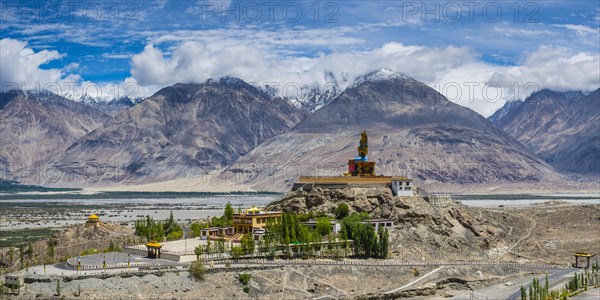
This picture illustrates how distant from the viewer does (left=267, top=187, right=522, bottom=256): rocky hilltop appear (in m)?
113

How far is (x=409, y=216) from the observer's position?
384 ft

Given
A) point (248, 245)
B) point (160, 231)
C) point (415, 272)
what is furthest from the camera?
point (160, 231)

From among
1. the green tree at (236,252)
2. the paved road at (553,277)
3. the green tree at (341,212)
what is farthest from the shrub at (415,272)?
the green tree at (341,212)

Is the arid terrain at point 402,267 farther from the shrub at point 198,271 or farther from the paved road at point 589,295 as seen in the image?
the paved road at point 589,295

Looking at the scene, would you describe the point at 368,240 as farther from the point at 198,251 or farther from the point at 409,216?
the point at 198,251

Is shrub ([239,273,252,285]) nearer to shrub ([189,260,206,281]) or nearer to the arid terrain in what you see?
the arid terrain

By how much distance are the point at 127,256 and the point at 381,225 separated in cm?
3586

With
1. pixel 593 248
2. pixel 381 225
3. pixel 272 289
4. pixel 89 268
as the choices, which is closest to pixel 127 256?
pixel 89 268

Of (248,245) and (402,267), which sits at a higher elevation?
(248,245)

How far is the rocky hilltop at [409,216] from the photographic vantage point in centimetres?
11312

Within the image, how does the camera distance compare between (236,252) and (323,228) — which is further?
(323,228)

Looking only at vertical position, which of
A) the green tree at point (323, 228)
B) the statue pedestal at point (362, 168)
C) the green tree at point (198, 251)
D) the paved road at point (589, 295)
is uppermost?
the statue pedestal at point (362, 168)

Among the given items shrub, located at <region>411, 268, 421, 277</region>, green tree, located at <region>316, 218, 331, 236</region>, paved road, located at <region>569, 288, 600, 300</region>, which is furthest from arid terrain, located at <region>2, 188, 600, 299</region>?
green tree, located at <region>316, 218, 331, 236</region>

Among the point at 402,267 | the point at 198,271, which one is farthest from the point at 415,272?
the point at 198,271
